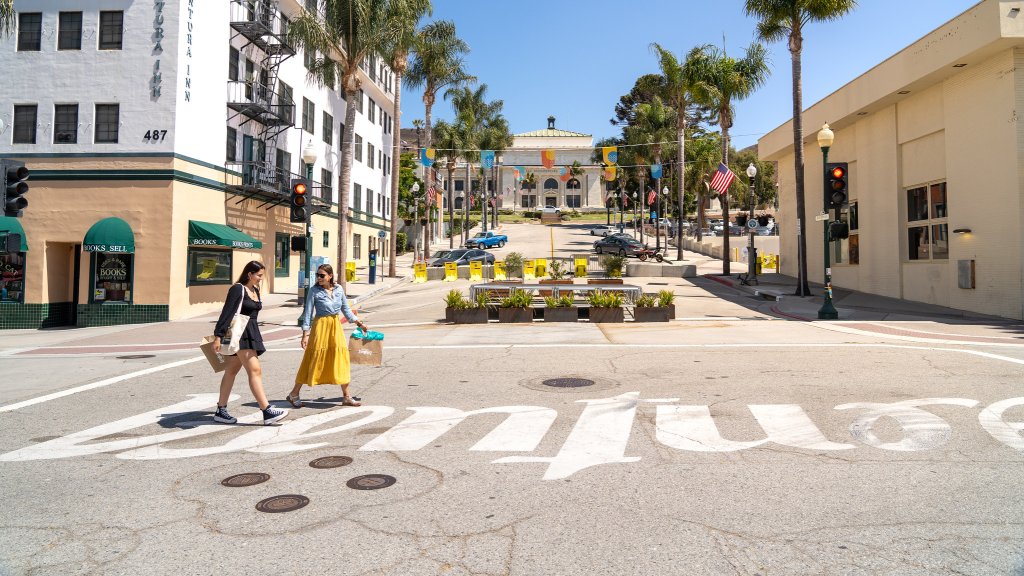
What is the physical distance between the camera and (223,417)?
299 inches

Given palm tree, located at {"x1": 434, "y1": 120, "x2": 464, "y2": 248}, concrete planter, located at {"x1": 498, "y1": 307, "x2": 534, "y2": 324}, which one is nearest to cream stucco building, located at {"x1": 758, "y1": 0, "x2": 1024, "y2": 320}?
concrete planter, located at {"x1": 498, "y1": 307, "x2": 534, "y2": 324}

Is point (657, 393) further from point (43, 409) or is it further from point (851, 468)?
point (43, 409)

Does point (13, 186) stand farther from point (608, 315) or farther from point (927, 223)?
point (927, 223)

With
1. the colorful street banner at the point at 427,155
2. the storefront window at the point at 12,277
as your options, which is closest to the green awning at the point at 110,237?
the storefront window at the point at 12,277

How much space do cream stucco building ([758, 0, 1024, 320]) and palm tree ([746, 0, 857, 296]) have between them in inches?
79.8

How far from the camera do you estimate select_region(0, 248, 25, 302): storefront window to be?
899 inches

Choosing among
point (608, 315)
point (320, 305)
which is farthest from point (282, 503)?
point (608, 315)

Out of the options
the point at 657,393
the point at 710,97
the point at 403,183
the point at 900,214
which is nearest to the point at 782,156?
the point at 710,97

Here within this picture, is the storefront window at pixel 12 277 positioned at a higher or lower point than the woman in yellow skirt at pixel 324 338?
higher

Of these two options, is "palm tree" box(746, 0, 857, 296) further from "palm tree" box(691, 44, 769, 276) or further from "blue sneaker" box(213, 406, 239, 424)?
"blue sneaker" box(213, 406, 239, 424)

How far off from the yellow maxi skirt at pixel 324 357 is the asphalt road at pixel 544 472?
1.50 ft

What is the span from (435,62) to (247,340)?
130ft

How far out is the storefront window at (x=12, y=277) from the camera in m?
22.8

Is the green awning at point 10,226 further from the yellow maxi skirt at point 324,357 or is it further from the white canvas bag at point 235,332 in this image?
the white canvas bag at point 235,332
